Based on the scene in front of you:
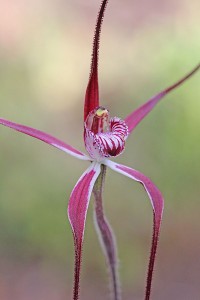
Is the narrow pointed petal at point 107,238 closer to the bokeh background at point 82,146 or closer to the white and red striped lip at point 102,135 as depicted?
the white and red striped lip at point 102,135

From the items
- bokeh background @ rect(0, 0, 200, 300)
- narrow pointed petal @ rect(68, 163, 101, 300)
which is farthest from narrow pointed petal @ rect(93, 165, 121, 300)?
bokeh background @ rect(0, 0, 200, 300)

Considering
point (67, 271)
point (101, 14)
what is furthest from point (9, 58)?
point (101, 14)

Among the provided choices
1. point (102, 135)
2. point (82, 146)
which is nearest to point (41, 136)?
point (102, 135)

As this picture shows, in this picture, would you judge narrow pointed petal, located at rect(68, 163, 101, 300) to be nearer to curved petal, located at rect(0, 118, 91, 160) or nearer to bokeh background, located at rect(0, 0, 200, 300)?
curved petal, located at rect(0, 118, 91, 160)

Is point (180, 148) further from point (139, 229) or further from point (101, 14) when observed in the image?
point (101, 14)

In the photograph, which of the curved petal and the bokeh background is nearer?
the curved petal
